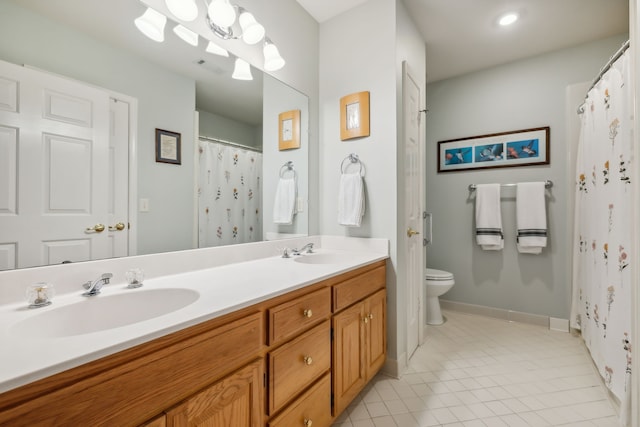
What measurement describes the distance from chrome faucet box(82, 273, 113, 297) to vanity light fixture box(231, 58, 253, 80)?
3.78 feet

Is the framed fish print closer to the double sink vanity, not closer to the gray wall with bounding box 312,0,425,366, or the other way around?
the gray wall with bounding box 312,0,425,366

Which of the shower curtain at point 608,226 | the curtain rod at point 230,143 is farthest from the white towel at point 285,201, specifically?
the shower curtain at point 608,226

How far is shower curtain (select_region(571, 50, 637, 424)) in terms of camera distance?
1382mm

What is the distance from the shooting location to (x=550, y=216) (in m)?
2.52

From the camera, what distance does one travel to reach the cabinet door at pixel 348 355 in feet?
4.26

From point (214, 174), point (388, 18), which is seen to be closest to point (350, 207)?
point (214, 174)

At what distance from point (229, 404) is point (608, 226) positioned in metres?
2.09

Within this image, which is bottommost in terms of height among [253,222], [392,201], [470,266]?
[470,266]

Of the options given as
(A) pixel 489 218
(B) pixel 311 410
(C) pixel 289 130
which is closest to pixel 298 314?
(B) pixel 311 410

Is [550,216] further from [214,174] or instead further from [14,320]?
[14,320]

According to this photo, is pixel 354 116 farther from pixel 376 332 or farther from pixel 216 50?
pixel 376 332

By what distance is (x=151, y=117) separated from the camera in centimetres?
118

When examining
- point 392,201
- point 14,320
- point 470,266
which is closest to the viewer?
point 14,320

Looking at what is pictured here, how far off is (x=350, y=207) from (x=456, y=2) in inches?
61.7
